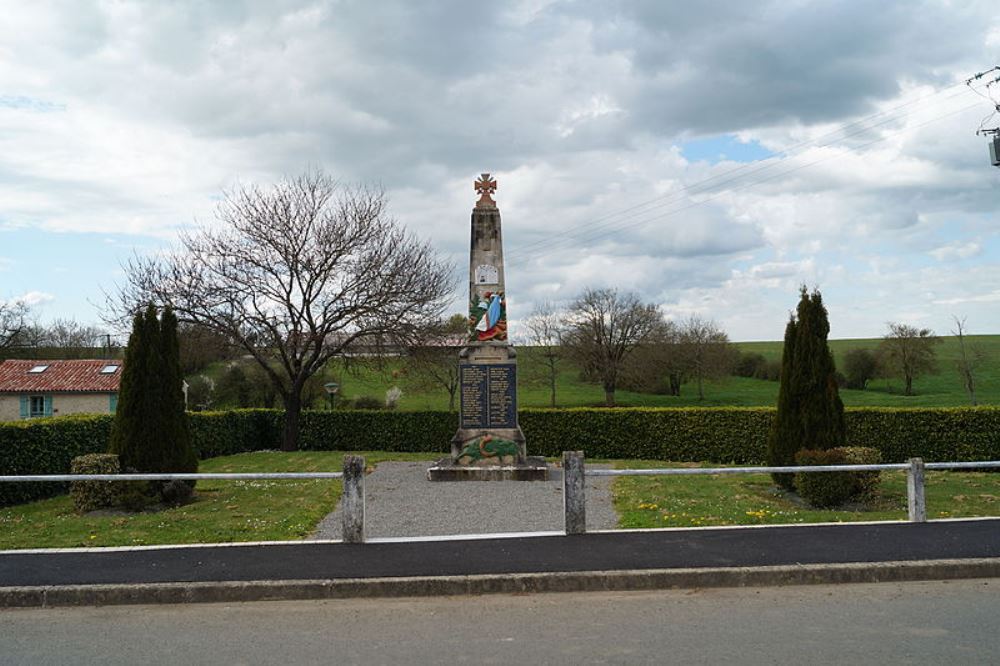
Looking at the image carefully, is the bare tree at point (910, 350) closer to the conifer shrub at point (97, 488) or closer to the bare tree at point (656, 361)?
the bare tree at point (656, 361)

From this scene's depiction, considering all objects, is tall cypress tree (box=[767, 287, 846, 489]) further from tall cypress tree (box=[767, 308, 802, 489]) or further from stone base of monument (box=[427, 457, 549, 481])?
stone base of monument (box=[427, 457, 549, 481])

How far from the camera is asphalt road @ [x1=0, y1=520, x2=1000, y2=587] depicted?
734 cm

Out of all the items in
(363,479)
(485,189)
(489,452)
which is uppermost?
(485,189)

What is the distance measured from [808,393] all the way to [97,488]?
465 inches

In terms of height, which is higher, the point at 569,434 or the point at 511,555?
the point at 569,434

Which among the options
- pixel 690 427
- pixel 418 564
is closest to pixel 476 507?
pixel 418 564

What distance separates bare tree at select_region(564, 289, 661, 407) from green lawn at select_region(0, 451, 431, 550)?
2885cm

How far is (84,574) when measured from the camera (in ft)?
24.2

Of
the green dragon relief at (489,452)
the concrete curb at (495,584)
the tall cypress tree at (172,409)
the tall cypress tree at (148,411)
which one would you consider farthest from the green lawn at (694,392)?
the concrete curb at (495,584)

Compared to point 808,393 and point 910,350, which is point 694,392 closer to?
point 910,350

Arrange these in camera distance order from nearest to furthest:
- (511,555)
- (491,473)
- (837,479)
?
(511,555) → (837,479) → (491,473)

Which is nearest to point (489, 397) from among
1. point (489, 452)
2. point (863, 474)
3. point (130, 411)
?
point (489, 452)

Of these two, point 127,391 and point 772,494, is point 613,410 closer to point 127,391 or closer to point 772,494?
point 772,494

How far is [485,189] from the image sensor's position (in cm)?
1808
